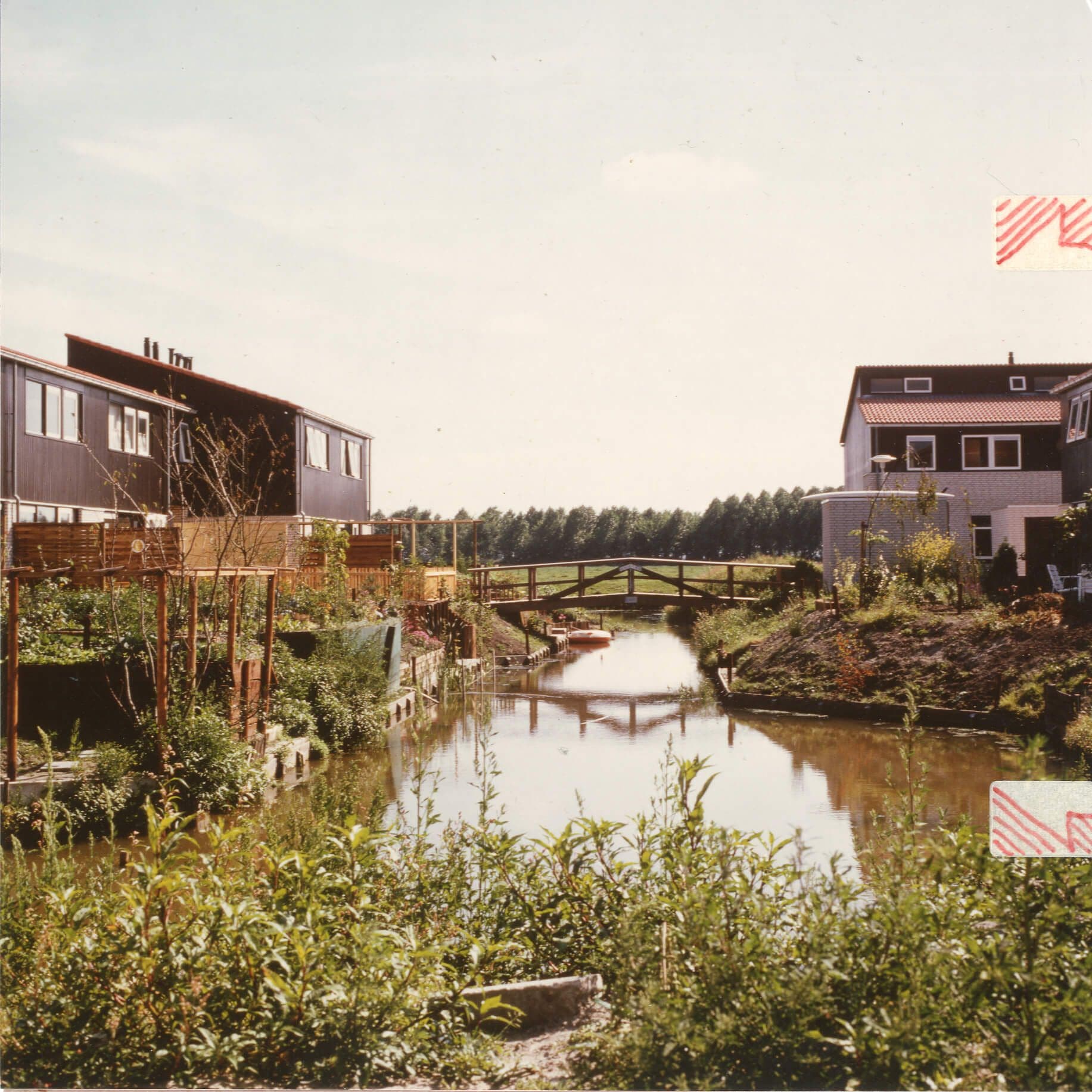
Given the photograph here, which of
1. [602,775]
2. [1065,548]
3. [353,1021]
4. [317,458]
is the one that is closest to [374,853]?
[353,1021]

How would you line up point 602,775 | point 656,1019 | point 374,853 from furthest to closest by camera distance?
point 602,775 < point 374,853 < point 656,1019

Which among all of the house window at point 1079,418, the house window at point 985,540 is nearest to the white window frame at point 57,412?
the house window at point 1079,418

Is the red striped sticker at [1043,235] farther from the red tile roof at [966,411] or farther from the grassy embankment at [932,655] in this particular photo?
the red tile roof at [966,411]

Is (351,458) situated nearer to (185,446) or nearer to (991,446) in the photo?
(185,446)

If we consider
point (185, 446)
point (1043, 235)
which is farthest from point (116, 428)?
point (1043, 235)

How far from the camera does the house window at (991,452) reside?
91.0ft

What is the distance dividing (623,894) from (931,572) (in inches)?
654

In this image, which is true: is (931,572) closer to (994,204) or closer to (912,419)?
(912,419)

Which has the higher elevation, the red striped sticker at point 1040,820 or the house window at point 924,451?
the house window at point 924,451

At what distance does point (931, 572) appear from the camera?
763 inches

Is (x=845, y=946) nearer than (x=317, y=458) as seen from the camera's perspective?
Yes

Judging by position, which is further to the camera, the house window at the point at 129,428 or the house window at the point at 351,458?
the house window at the point at 351,458

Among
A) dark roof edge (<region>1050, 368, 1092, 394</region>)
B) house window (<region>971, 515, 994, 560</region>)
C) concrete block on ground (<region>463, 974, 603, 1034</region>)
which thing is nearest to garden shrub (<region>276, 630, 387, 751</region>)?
concrete block on ground (<region>463, 974, 603, 1034</region>)

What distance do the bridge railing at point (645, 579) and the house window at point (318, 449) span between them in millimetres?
4814
